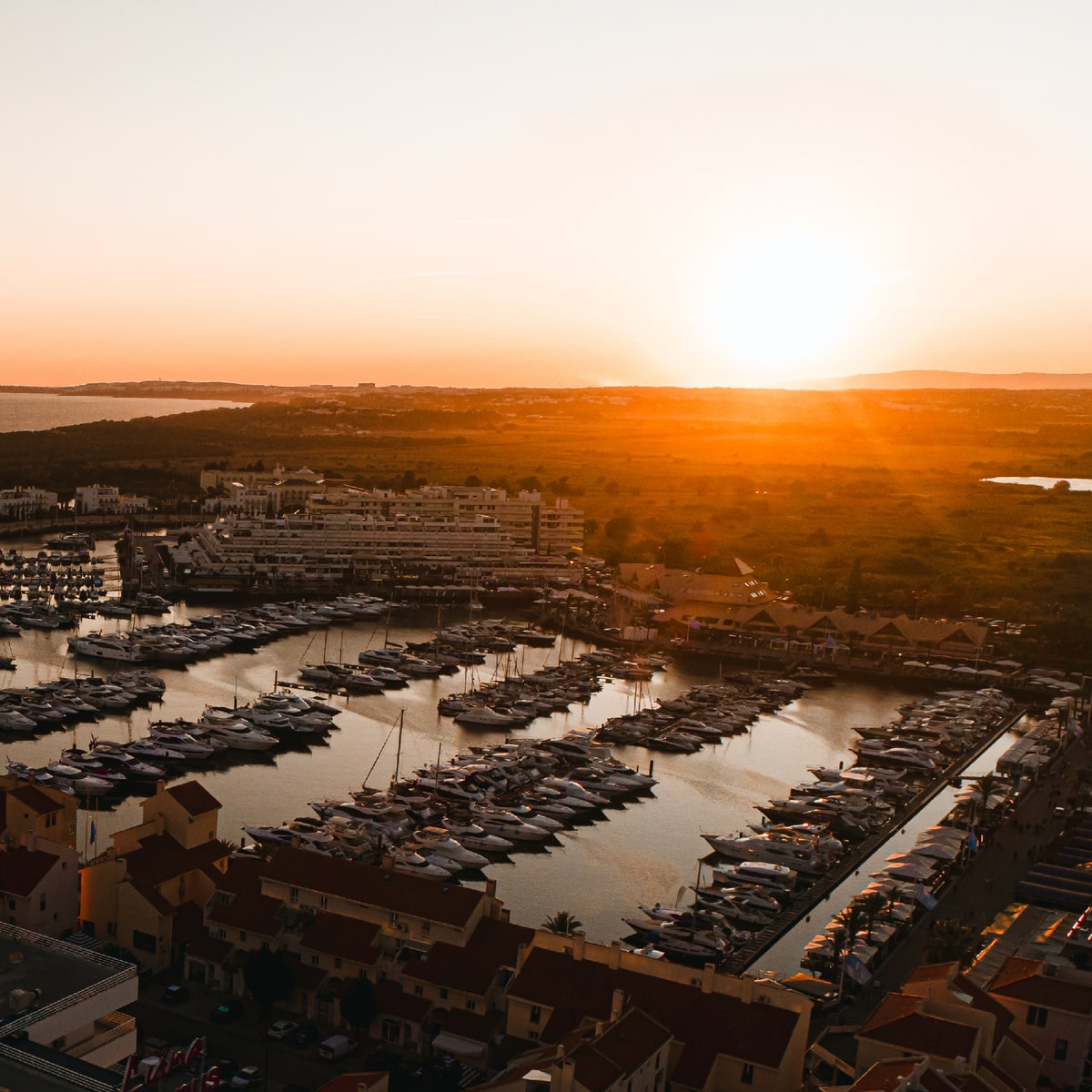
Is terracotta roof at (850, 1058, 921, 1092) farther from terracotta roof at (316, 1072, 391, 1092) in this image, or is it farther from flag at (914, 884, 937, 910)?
flag at (914, 884, 937, 910)

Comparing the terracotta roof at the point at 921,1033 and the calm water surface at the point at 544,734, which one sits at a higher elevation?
the terracotta roof at the point at 921,1033

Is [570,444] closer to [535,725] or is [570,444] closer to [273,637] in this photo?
[273,637]

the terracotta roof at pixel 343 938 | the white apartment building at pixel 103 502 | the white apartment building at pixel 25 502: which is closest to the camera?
the terracotta roof at pixel 343 938

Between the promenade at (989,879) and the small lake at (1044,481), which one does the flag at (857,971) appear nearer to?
the promenade at (989,879)

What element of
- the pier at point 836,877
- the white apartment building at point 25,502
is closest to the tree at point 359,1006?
the pier at point 836,877

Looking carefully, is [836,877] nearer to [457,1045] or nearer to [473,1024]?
[473,1024]

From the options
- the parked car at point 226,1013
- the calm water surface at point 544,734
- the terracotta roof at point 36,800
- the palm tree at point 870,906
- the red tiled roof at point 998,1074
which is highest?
the terracotta roof at point 36,800
